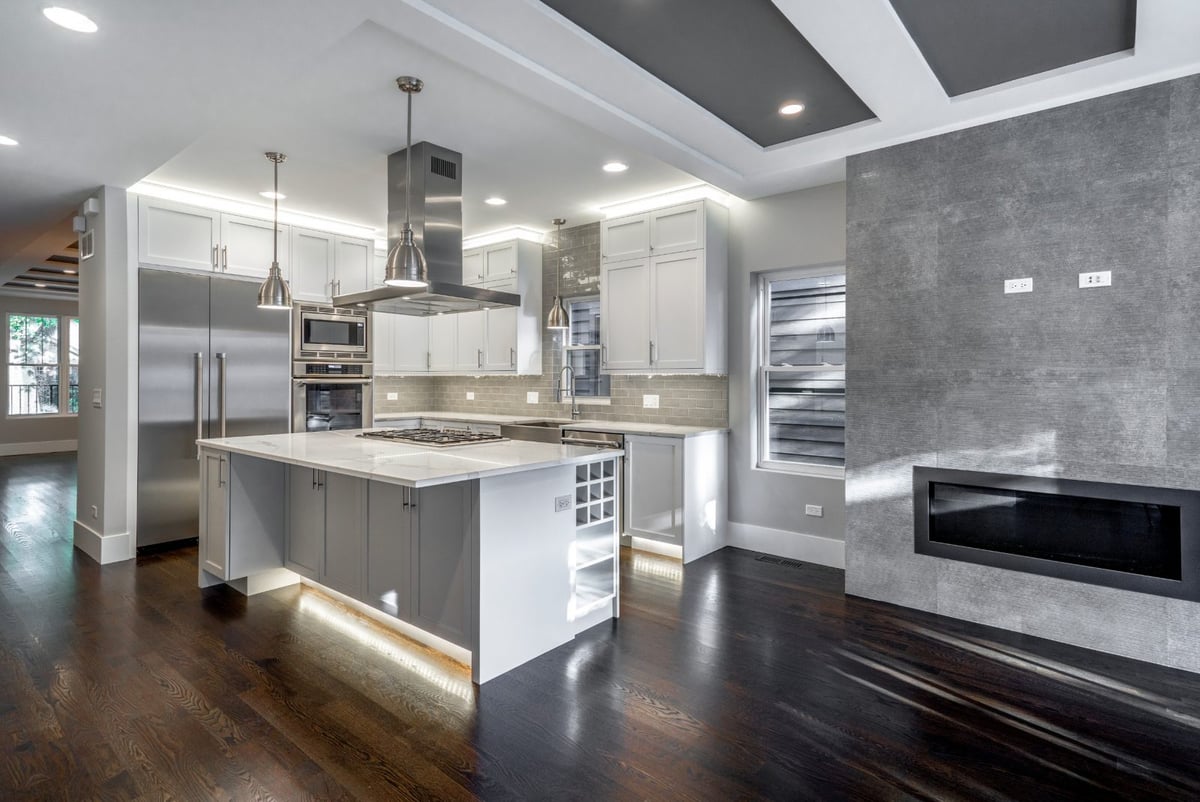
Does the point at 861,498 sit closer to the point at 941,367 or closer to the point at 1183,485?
the point at 941,367

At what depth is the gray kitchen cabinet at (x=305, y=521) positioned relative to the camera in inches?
134

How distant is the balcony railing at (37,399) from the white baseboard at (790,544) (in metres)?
10.4

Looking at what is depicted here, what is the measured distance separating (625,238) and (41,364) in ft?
34.4

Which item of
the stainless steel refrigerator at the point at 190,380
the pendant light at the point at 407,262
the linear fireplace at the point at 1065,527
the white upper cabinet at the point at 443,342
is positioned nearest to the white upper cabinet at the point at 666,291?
the linear fireplace at the point at 1065,527

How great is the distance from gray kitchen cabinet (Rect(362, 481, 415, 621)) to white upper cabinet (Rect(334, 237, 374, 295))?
3.20 metres

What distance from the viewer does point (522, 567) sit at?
2758 mm

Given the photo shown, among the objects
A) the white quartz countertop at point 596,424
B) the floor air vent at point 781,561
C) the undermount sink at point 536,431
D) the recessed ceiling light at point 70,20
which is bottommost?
the floor air vent at point 781,561

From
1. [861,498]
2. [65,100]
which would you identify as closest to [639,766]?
[861,498]

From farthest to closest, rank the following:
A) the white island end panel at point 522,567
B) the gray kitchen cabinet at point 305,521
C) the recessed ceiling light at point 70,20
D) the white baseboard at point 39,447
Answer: the white baseboard at point 39,447, the gray kitchen cabinet at point 305,521, the white island end panel at point 522,567, the recessed ceiling light at point 70,20

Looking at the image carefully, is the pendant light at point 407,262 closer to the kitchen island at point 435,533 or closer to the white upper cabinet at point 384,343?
the kitchen island at point 435,533

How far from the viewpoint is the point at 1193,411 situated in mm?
2672

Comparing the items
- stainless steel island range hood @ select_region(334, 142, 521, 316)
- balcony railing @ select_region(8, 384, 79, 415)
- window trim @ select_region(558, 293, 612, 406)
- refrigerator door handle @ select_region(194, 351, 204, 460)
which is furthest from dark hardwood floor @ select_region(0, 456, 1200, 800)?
balcony railing @ select_region(8, 384, 79, 415)

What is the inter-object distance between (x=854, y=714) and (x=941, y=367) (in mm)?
1883

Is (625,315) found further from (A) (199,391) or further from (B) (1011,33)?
(A) (199,391)
